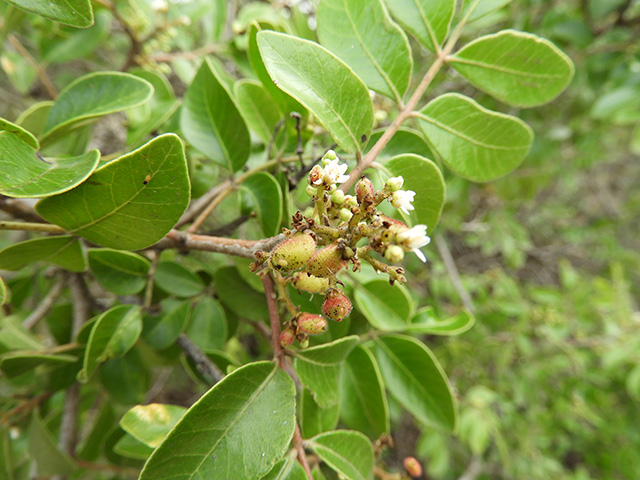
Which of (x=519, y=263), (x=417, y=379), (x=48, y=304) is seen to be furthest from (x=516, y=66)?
(x=519, y=263)

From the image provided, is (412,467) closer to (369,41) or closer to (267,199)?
(267,199)

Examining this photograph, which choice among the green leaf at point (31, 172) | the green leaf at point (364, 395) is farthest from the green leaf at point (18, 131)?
the green leaf at point (364, 395)

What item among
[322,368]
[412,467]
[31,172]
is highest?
[31,172]

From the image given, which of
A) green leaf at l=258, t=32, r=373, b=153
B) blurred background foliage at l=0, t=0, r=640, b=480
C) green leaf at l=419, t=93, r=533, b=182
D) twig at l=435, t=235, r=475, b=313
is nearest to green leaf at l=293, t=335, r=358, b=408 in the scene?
green leaf at l=258, t=32, r=373, b=153

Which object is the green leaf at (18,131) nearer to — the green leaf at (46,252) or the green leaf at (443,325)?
the green leaf at (46,252)

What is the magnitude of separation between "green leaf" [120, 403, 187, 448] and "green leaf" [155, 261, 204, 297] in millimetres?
392

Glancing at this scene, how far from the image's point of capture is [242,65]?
5.55 ft

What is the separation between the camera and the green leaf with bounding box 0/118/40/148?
29.4 inches

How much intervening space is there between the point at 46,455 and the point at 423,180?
1.46m

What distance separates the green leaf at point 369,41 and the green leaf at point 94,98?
1.61 ft

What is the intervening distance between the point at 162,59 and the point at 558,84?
160cm

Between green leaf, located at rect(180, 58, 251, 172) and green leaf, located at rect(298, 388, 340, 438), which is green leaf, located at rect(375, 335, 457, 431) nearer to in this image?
green leaf, located at rect(298, 388, 340, 438)

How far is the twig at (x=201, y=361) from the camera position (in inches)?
45.8

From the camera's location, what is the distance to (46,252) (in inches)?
36.8
